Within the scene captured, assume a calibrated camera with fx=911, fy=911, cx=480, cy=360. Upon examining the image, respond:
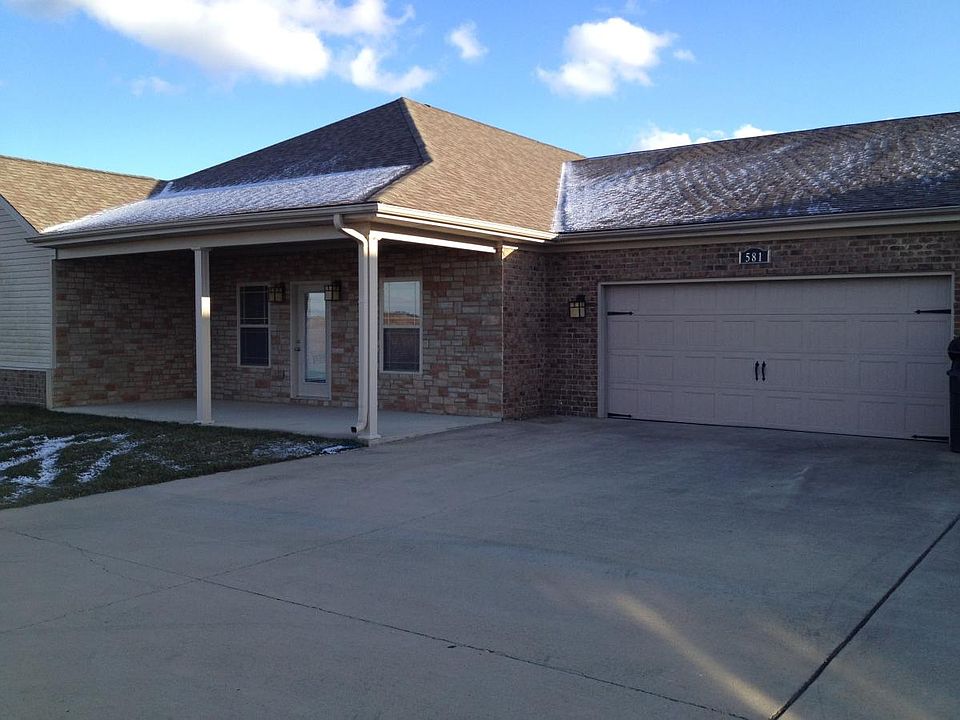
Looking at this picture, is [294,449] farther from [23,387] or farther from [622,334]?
[23,387]

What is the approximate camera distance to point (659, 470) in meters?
9.74

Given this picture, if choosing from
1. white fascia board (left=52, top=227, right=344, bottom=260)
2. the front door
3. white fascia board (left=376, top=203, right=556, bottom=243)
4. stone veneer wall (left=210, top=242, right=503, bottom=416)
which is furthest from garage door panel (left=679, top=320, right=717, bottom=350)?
the front door

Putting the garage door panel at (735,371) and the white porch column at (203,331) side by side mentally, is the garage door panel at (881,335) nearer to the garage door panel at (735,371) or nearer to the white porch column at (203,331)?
the garage door panel at (735,371)

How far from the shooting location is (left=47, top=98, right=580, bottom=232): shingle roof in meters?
12.8

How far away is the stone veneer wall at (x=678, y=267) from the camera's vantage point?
11.7m

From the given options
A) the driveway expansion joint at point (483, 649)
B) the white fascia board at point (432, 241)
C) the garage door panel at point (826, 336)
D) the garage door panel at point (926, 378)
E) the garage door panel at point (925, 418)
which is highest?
the white fascia board at point (432, 241)

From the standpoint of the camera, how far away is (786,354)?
1274cm

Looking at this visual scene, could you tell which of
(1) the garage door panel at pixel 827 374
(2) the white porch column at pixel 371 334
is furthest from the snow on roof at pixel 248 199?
(1) the garage door panel at pixel 827 374

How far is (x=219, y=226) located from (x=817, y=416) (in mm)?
8631

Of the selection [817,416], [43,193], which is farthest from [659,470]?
[43,193]

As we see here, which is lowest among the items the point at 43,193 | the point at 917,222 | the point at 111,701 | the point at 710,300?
the point at 111,701

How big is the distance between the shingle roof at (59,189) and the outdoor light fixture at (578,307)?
9169 millimetres

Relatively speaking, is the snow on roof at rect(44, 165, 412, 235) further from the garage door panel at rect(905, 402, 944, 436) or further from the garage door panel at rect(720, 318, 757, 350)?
the garage door panel at rect(905, 402, 944, 436)

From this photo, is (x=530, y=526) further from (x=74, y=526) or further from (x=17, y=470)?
(x=17, y=470)
